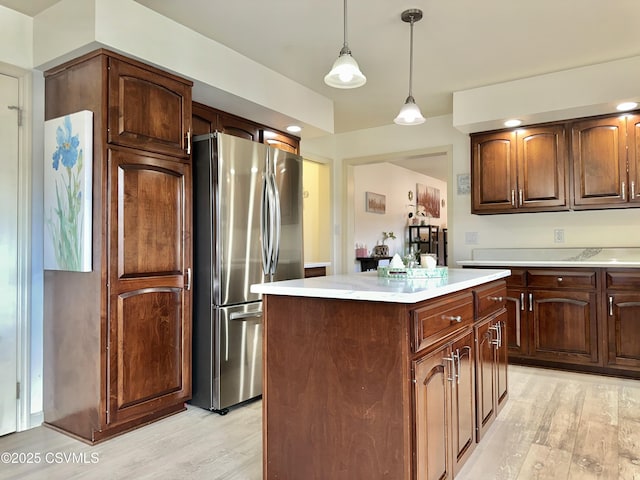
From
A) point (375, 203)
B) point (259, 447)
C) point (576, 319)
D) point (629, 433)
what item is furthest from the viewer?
point (375, 203)

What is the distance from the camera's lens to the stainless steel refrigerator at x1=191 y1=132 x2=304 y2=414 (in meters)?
2.88

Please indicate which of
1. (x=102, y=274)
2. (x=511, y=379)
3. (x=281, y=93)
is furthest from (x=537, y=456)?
(x=281, y=93)

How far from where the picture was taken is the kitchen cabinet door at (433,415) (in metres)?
1.55

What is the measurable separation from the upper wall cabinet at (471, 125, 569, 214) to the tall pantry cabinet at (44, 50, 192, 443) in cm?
275

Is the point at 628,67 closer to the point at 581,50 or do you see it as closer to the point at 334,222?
the point at 581,50

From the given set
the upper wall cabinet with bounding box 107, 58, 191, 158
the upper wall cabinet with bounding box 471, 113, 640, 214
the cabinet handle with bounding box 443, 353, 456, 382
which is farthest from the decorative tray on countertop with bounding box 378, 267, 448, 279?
the upper wall cabinet with bounding box 471, 113, 640, 214

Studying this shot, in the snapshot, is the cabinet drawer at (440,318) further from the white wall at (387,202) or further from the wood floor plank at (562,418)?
the white wall at (387,202)

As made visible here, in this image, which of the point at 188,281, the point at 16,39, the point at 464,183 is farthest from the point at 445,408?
the point at 464,183

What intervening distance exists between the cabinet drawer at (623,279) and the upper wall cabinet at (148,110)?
3.33 m

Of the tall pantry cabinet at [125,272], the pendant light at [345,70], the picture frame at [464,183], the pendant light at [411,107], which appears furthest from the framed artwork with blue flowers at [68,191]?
the picture frame at [464,183]

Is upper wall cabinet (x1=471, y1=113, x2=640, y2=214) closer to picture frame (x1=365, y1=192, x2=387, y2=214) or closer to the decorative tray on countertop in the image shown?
the decorative tray on countertop

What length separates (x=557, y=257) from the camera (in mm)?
4152

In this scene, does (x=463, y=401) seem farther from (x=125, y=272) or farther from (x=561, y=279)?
(x=561, y=279)

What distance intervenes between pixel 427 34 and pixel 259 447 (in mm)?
2734
